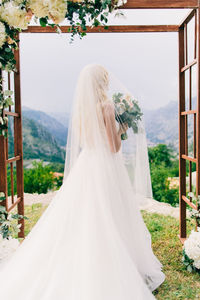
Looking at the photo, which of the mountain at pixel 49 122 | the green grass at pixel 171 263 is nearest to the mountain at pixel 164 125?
the mountain at pixel 49 122

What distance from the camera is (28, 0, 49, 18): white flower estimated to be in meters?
2.32

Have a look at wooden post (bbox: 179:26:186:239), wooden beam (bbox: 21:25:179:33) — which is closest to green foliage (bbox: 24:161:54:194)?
wooden post (bbox: 179:26:186:239)

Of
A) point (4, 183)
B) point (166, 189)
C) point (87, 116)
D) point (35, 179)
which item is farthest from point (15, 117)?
point (166, 189)

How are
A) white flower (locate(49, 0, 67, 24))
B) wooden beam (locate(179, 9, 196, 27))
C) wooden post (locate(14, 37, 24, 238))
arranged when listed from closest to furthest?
1. white flower (locate(49, 0, 67, 24))
2. wooden beam (locate(179, 9, 196, 27))
3. wooden post (locate(14, 37, 24, 238))

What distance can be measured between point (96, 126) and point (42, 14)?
995mm

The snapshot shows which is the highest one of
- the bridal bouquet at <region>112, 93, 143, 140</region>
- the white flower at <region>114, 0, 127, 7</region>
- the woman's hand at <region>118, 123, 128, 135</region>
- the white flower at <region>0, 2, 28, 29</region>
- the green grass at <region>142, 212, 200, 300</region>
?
the white flower at <region>114, 0, 127, 7</region>

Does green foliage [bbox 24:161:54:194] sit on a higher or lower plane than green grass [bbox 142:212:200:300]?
higher

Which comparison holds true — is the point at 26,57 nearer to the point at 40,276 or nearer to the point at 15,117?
the point at 15,117

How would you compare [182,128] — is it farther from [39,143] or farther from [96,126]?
[39,143]

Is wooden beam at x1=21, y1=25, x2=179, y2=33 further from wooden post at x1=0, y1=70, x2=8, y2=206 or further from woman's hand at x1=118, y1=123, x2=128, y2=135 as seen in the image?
wooden post at x1=0, y1=70, x2=8, y2=206

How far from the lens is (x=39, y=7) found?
233cm

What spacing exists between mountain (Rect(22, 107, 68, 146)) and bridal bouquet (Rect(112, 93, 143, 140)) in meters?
5.91

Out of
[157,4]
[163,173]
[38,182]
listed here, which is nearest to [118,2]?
[157,4]

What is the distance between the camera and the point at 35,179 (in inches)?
265
